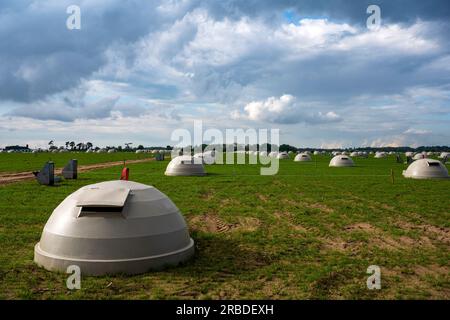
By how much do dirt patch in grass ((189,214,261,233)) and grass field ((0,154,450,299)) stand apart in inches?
1.5

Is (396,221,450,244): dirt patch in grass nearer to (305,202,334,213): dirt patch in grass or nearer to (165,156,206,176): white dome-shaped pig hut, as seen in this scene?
(305,202,334,213): dirt patch in grass

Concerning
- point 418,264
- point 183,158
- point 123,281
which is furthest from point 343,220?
point 183,158

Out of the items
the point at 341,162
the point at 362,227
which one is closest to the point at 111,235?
the point at 362,227

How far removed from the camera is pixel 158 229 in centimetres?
873

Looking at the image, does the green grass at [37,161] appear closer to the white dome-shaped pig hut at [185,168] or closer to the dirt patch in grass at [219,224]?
the white dome-shaped pig hut at [185,168]

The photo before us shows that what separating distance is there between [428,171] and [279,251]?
2777 centimetres

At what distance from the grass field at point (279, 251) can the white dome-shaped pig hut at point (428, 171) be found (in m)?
13.1

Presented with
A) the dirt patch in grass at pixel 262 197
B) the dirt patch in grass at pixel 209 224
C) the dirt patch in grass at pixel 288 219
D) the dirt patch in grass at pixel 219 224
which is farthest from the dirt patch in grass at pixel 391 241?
the dirt patch in grass at pixel 262 197

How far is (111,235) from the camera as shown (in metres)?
8.22

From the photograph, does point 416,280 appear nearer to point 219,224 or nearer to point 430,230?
point 430,230

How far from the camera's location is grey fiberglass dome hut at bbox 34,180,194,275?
8.23 meters

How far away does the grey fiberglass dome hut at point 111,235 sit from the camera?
8227mm
